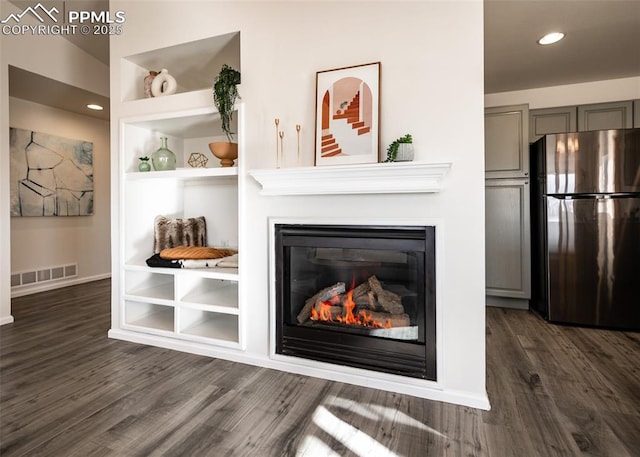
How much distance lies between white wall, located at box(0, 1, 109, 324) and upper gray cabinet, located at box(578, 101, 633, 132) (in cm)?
540

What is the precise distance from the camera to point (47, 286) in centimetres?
439

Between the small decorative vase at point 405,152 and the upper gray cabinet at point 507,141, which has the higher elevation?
the upper gray cabinet at point 507,141

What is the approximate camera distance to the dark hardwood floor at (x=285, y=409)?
145 centimetres

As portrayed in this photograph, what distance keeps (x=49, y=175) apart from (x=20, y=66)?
1.55m

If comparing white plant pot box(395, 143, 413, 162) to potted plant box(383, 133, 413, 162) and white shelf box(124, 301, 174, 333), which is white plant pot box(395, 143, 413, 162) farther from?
white shelf box(124, 301, 174, 333)

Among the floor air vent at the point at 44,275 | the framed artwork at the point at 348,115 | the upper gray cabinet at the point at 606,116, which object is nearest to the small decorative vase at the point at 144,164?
the framed artwork at the point at 348,115

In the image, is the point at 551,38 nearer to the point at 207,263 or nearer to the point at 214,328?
the point at 207,263

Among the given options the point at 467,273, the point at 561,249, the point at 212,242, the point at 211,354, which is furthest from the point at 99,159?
the point at 561,249

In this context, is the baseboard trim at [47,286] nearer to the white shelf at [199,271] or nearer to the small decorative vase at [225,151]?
the white shelf at [199,271]

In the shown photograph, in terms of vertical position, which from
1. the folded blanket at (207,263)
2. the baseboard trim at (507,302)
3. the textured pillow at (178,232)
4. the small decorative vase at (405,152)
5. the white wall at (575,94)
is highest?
the white wall at (575,94)

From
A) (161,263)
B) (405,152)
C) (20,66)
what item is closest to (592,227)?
(405,152)

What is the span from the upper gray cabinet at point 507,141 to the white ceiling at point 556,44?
385 millimetres

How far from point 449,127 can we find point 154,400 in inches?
84.7

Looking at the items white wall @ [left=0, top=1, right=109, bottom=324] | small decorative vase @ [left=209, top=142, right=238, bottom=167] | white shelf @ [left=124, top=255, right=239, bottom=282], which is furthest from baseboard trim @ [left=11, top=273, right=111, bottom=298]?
small decorative vase @ [left=209, top=142, right=238, bottom=167]
